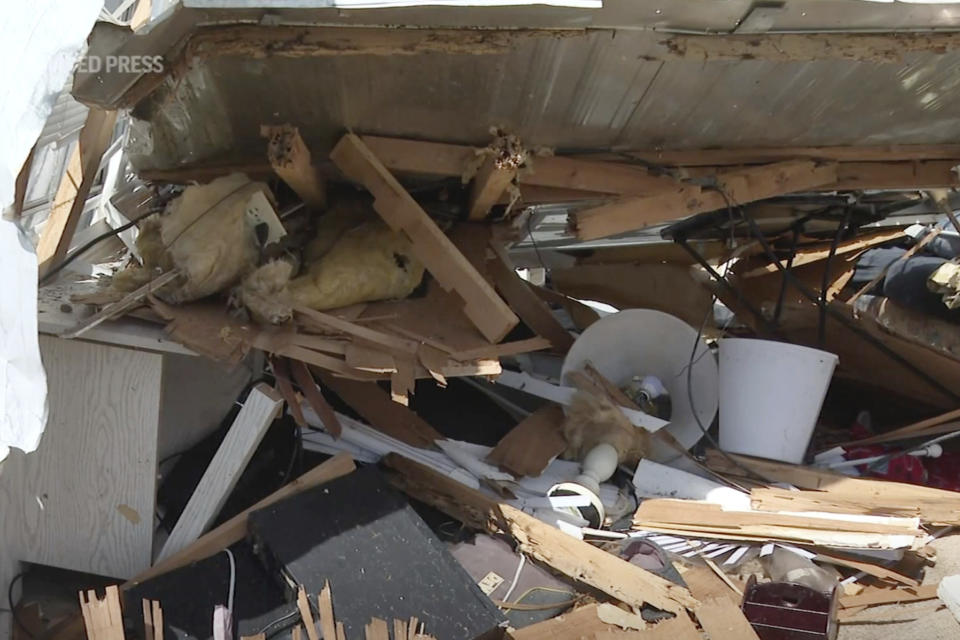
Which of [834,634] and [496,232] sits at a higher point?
[496,232]

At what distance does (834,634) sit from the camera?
2836mm

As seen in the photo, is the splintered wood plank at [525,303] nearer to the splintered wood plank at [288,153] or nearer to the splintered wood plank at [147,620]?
the splintered wood plank at [288,153]

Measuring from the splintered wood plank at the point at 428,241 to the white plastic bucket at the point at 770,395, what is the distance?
1.11m

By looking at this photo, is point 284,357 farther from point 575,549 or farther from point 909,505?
point 909,505

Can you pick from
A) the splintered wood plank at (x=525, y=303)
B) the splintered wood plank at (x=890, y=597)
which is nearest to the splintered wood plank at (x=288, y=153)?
the splintered wood plank at (x=525, y=303)

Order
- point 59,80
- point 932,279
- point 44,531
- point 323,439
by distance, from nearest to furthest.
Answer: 1. point 59,80
2. point 44,531
3. point 323,439
4. point 932,279

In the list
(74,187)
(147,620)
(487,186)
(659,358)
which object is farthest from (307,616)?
(659,358)

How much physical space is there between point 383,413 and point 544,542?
82 cm

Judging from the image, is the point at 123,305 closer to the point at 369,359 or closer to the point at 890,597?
the point at 369,359

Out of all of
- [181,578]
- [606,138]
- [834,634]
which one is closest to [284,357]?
[181,578]

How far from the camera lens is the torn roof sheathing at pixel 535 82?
236cm

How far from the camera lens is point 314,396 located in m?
3.07

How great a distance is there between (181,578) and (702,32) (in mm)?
2191

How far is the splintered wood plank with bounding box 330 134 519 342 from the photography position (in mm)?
3010
